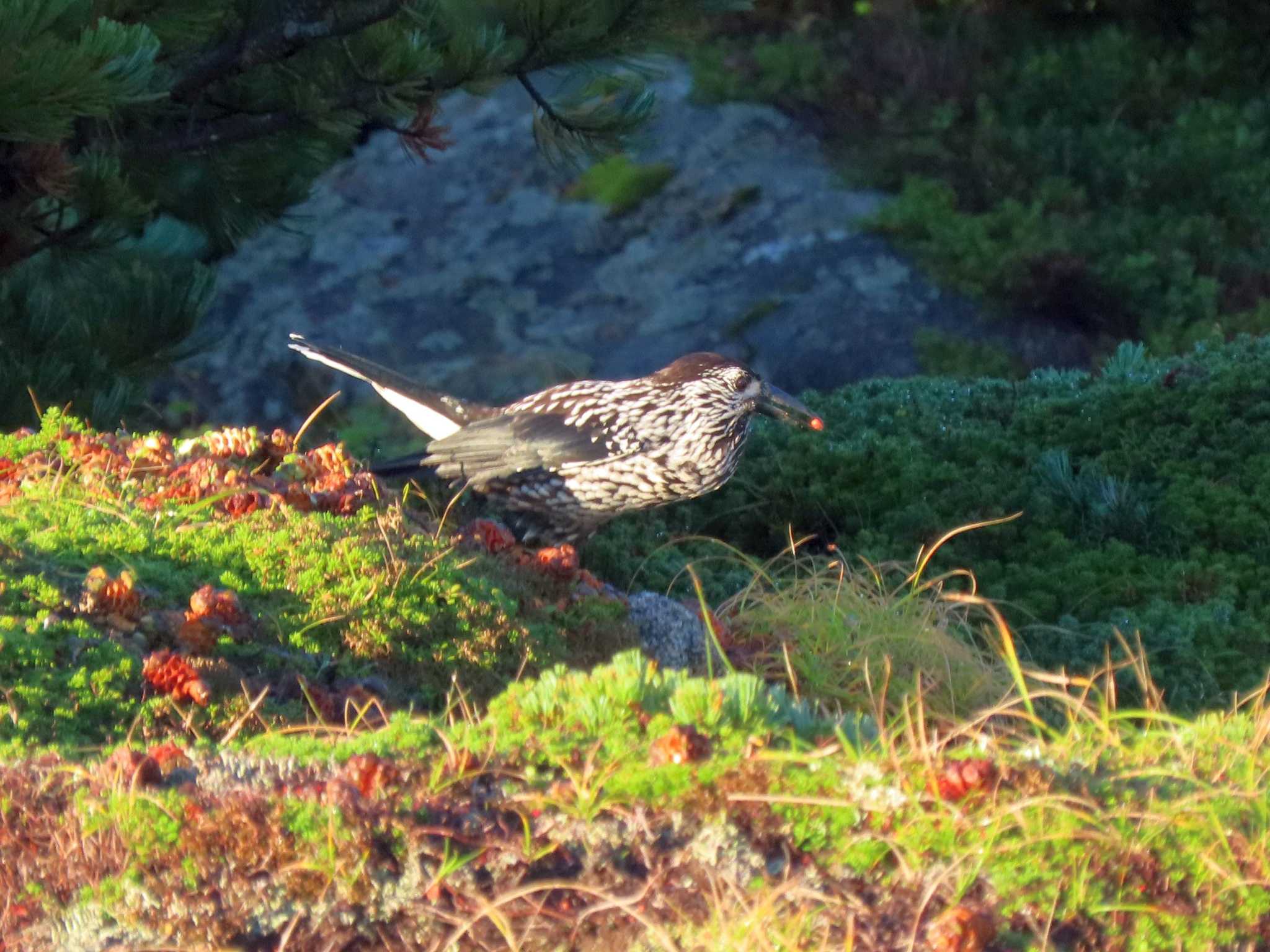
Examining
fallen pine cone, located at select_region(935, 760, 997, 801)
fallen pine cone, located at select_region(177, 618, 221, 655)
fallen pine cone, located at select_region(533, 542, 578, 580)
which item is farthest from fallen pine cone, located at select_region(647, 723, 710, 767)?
fallen pine cone, located at select_region(533, 542, 578, 580)

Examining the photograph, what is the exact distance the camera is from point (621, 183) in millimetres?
13352

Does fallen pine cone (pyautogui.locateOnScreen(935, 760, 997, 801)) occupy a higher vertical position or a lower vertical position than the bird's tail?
higher

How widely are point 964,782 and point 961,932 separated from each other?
364mm

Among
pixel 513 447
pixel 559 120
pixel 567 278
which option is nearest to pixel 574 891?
pixel 513 447

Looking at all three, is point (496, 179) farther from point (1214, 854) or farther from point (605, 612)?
point (1214, 854)

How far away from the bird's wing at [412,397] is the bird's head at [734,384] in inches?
34.7

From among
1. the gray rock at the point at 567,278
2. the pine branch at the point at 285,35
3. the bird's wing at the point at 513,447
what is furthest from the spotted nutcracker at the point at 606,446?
the gray rock at the point at 567,278

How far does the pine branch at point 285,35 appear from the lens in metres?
6.32

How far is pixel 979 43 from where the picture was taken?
1367 cm

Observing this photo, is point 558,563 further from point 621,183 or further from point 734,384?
point 621,183

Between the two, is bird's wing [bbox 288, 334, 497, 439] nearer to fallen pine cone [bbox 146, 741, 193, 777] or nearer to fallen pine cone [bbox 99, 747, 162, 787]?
fallen pine cone [bbox 146, 741, 193, 777]

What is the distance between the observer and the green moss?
43.4ft

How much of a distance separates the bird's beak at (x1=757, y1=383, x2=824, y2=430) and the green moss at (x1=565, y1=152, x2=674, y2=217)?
7.19 metres

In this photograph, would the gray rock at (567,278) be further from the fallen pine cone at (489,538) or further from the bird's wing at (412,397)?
the fallen pine cone at (489,538)
